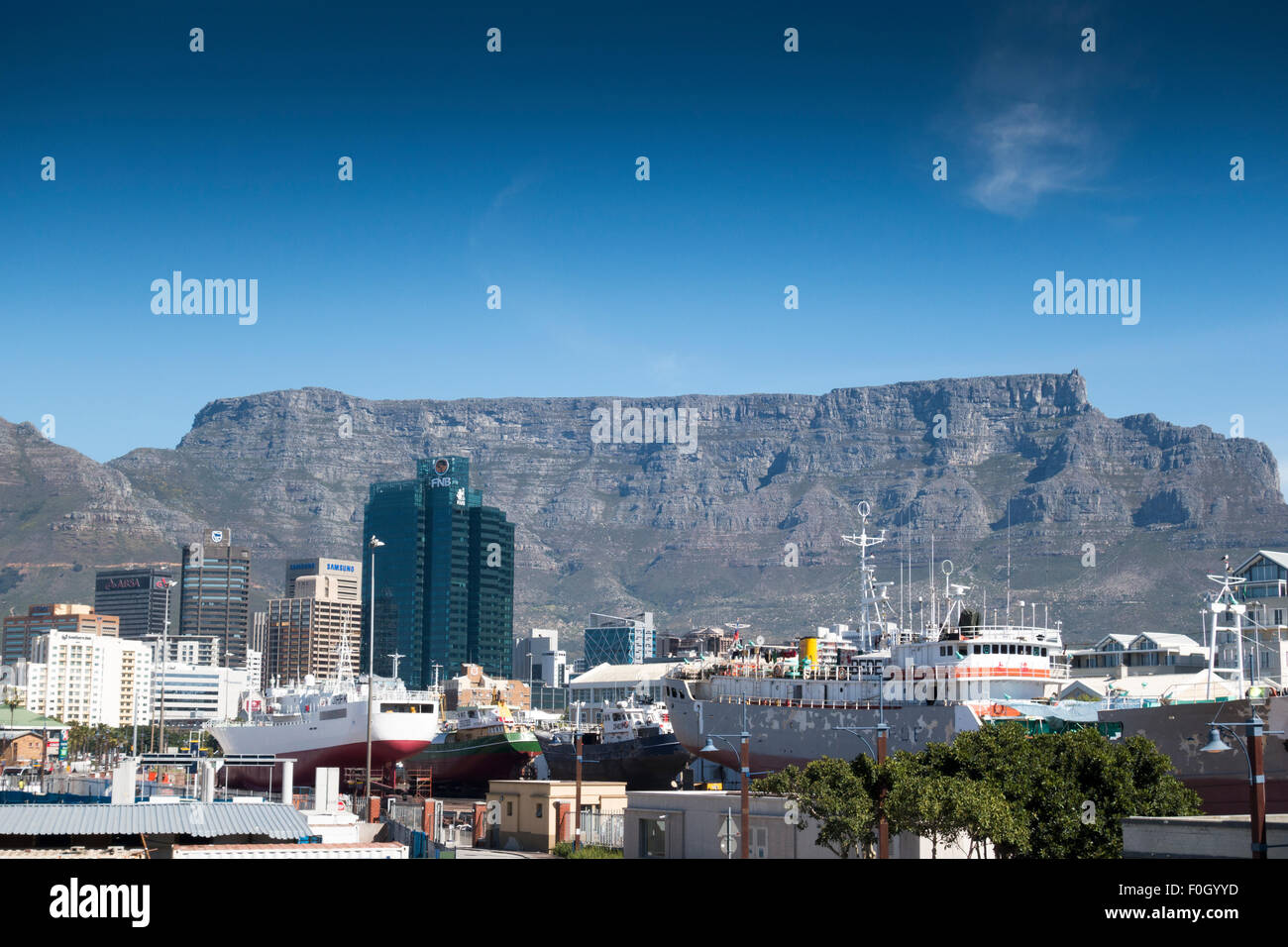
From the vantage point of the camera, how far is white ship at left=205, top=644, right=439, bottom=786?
373ft

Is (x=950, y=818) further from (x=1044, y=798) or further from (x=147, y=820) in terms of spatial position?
(x=147, y=820)

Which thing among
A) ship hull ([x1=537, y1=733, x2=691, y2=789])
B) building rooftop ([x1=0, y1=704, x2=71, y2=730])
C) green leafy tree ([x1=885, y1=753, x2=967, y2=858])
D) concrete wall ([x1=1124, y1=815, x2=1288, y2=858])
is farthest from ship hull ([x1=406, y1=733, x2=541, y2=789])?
concrete wall ([x1=1124, y1=815, x2=1288, y2=858])

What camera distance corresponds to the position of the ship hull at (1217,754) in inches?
2140

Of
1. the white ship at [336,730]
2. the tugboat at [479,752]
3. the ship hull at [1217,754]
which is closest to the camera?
the ship hull at [1217,754]

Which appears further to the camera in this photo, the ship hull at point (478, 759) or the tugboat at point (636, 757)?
the ship hull at point (478, 759)

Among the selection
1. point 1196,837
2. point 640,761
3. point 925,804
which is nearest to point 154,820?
point 925,804

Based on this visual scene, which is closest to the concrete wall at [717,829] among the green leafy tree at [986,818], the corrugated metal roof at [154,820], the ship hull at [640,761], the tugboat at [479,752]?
the green leafy tree at [986,818]

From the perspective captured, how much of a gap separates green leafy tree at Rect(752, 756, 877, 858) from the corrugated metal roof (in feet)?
51.3

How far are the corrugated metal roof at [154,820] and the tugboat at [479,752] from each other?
86.2 meters

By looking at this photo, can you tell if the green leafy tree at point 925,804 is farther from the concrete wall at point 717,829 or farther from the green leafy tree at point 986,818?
the concrete wall at point 717,829

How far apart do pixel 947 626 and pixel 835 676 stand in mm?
8164

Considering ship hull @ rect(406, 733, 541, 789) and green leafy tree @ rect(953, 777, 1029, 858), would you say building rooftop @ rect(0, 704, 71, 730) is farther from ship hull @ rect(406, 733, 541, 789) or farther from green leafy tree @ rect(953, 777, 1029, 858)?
green leafy tree @ rect(953, 777, 1029, 858)
